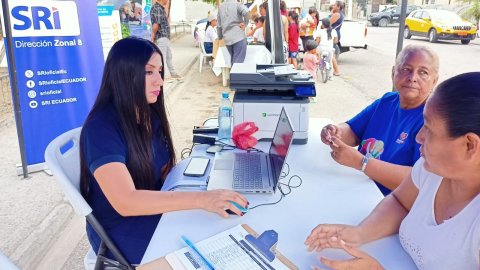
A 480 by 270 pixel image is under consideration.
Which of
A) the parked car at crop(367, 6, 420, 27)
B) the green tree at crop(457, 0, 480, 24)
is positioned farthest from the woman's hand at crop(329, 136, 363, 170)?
the parked car at crop(367, 6, 420, 27)

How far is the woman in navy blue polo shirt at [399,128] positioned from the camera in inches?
63.4

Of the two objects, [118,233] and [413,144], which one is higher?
[413,144]

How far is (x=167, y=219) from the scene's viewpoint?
1310mm

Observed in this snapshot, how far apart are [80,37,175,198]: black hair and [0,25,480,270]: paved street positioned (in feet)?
3.67

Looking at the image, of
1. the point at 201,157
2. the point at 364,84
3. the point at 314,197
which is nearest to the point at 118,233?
the point at 201,157

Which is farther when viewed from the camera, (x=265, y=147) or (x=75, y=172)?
(x=265, y=147)

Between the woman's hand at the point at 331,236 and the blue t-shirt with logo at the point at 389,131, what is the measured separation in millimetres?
617

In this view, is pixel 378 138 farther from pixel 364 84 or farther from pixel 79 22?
pixel 364 84

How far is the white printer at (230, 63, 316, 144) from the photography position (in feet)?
6.85

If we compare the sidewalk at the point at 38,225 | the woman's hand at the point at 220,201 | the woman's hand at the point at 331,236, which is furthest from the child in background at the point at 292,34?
the woman's hand at the point at 331,236

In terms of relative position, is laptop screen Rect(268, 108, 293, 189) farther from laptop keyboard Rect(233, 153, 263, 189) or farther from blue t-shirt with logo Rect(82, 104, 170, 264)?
blue t-shirt with logo Rect(82, 104, 170, 264)

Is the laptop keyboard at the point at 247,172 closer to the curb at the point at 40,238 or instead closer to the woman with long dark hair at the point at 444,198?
the woman with long dark hair at the point at 444,198

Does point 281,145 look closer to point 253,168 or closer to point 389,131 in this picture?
point 253,168

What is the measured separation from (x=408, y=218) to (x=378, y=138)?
0.84m
